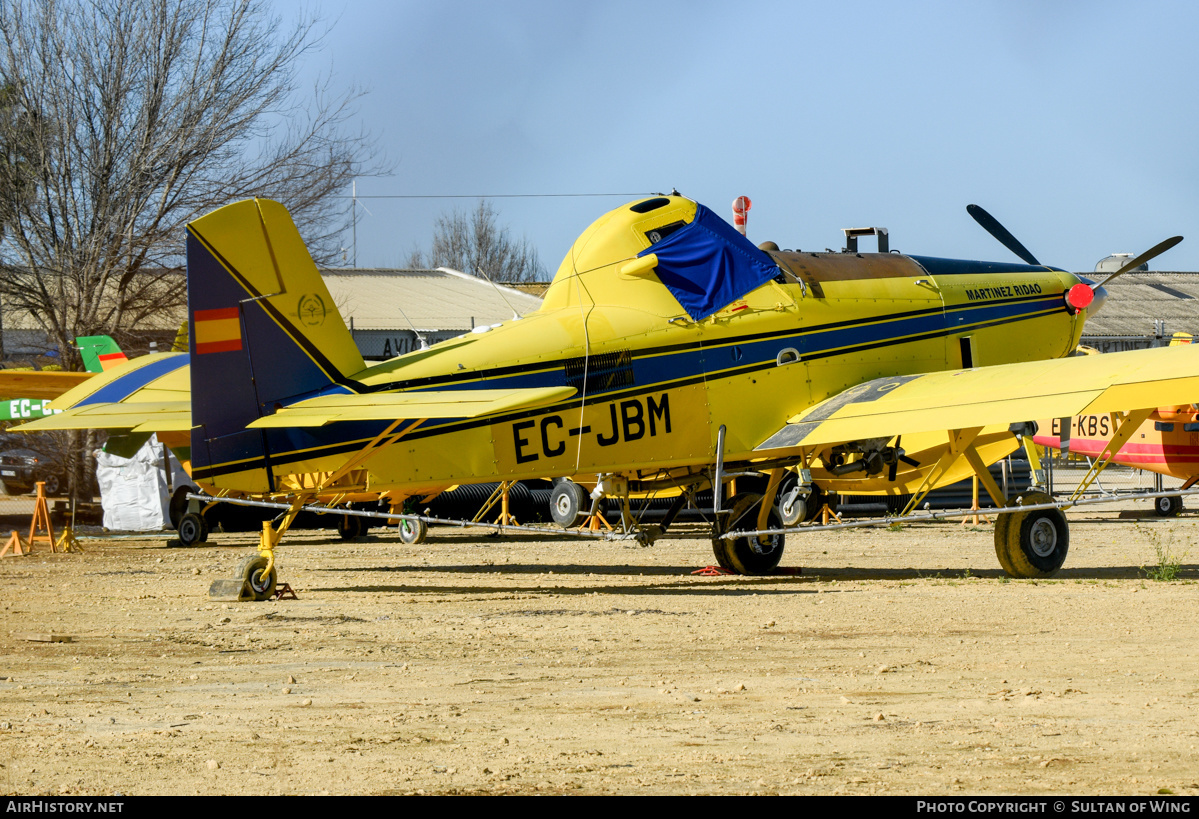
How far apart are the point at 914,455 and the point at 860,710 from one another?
7902mm

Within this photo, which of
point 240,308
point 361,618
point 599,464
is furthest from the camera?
point 599,464

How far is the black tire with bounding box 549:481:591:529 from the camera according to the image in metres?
24.2

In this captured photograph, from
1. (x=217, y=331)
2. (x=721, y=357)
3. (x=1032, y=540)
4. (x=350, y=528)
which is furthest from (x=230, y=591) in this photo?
(x=350, y=528)

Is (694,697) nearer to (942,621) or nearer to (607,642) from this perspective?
(607,642)

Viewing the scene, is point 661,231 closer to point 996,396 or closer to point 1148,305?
point 996,396

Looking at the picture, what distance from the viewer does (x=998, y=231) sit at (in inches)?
684

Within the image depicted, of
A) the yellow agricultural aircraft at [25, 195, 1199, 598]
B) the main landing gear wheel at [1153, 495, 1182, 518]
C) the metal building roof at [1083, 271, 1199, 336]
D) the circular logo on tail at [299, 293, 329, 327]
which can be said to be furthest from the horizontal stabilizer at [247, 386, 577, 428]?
the metal building roof at [1083, 271, 1199, 336]

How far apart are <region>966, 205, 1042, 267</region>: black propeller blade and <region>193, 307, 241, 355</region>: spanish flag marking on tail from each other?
11.1 meters

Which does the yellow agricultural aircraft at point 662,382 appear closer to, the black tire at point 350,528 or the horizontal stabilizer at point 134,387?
the horizontal stabilizer at point 134,387

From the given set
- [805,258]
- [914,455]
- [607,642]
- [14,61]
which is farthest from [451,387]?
[14,61]

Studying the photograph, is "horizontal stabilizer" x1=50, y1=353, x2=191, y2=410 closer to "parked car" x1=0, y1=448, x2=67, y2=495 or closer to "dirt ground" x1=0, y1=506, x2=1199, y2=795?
"dirt ground" x1=0, y1=506, x2=1199, y2=795

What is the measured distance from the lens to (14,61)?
83.9 ft

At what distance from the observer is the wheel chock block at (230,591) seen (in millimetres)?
11594

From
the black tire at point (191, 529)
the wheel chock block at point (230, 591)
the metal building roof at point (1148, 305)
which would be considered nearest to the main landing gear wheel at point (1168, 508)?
the black tire at point (191, 529)
